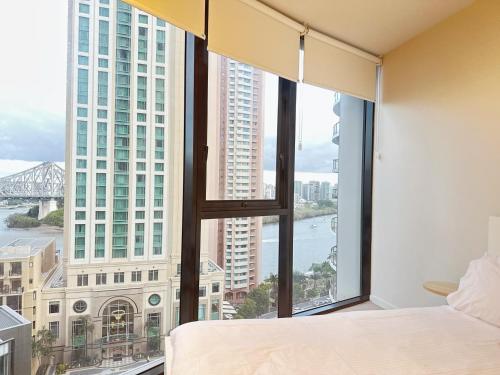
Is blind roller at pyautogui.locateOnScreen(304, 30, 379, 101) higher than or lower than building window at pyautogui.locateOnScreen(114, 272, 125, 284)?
higher

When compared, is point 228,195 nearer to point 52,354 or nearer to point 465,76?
point 52,354

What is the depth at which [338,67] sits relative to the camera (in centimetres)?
250

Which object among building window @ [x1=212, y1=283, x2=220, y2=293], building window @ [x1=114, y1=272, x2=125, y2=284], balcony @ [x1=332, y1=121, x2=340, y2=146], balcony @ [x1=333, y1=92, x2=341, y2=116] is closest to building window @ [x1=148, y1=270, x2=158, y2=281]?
building window @ [x1=114, y1=272, x2=125, y2=284]

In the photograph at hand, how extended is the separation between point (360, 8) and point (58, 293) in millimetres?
2471

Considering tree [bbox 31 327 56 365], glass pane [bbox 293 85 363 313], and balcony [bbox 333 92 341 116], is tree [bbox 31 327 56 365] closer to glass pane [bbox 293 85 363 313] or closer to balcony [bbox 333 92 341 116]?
glass pane [bbox 293 85 363 313]

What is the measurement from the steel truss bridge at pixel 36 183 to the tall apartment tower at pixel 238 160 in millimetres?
880

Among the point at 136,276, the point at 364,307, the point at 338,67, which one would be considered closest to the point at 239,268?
the point at 136,276

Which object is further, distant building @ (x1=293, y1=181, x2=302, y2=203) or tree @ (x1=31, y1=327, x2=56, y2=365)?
distant building @ (x1=293, y1=181, x2=302, y2=203)

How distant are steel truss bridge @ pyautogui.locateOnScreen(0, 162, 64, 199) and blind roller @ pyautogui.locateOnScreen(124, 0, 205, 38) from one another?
86 cm

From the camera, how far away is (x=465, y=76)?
6.81 feet

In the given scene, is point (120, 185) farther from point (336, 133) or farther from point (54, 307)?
point (336, 133)

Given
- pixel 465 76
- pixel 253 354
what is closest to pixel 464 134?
pixel 465 76

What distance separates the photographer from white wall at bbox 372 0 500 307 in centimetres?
196

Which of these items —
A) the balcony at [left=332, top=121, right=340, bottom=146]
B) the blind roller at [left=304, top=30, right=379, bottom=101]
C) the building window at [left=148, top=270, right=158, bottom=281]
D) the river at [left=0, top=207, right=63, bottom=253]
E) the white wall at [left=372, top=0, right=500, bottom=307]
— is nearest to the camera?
the river at [left=0, top=207, right=63, bottom=253]
